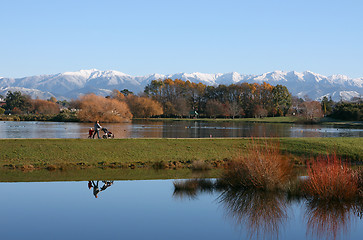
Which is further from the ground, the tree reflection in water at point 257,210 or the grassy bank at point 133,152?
the grassy bank at point 133,152

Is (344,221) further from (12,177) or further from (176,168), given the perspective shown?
(12,177)

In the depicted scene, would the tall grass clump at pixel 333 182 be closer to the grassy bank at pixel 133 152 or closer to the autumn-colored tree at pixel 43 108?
the grassy bank at pixel 133 152

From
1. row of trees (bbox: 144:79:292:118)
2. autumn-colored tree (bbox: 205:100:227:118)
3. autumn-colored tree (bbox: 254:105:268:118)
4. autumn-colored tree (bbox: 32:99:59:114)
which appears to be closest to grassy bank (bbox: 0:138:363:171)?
autumn-colored tree (bbox: 254:105:268:118)

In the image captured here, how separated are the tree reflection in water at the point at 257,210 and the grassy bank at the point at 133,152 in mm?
8081

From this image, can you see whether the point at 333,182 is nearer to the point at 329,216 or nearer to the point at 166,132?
the point at 329,216

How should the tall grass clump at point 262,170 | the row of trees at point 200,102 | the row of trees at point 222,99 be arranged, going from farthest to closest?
the row of trees at point 222,99, the row of trees at point 200,102, the tall grass clump at point 262,170

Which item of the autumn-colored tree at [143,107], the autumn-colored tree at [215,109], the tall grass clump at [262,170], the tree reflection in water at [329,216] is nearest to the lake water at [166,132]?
the tall grass clump at [262,170]

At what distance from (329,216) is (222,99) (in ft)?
410

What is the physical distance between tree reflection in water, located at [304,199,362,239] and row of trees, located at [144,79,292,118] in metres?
110

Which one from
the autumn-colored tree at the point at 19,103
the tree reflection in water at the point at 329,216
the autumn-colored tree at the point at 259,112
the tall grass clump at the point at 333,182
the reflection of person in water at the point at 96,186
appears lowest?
the tree reflection in water at the point at 329,216

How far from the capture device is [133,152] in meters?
25.4

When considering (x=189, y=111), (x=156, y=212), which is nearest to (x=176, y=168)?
(x=156, y=212)

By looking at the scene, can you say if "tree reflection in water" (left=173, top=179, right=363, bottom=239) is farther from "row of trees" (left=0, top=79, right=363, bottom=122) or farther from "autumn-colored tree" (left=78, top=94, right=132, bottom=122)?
"row of trees" (left=0, top=79, right=363, bottom=122)

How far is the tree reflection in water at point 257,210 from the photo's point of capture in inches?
460
